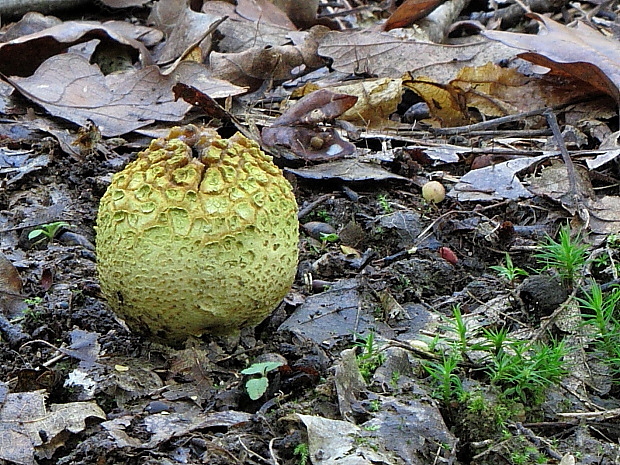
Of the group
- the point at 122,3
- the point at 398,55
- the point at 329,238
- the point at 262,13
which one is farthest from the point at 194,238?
the point at 122,3

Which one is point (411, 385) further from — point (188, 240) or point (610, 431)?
point (188, 240)

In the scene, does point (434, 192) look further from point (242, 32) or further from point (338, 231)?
point (242, 32)

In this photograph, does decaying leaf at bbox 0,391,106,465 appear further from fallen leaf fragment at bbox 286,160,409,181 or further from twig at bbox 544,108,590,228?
twig at bbox 544,108,590,228

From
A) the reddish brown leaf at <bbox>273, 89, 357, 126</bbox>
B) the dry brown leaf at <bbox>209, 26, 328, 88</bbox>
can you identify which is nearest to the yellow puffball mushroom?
the reddish brown leaf at <bbox>273, 89, 357, 126</bbox>

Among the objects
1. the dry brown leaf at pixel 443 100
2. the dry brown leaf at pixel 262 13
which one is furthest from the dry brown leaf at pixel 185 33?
the dry brown leaf at pixel 443 100

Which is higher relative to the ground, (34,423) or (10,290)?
(34,423)

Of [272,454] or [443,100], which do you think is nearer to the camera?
[272,454]

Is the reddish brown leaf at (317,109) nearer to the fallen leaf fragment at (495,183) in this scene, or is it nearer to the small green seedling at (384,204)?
the small green seedling at (384,204)
